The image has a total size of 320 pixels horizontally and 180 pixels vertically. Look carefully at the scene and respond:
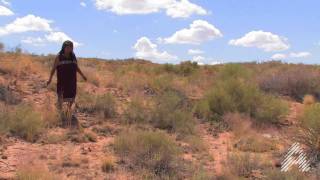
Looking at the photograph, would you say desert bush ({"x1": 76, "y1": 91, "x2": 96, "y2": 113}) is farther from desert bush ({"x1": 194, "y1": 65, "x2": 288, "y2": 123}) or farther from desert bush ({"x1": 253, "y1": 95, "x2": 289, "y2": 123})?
desert bush ({"x1": 253, "y1": 95, "x2": 289, "y2": 123})

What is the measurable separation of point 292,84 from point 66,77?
42.9ft

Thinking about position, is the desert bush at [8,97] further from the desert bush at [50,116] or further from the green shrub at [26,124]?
the green shrub at [26,124]

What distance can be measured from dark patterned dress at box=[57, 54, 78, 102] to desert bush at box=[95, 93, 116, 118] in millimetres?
1232

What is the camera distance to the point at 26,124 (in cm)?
1243

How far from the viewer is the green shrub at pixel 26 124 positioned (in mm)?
12305

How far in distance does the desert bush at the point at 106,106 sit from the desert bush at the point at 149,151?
3780 millimetres

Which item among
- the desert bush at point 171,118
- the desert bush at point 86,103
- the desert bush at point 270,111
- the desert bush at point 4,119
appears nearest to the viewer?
the desert bush at point 4,119

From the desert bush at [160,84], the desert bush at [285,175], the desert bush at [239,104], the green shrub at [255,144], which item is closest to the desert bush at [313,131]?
the green shrub at [255,144]

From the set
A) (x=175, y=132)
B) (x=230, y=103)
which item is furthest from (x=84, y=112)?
(x=230, y=103)

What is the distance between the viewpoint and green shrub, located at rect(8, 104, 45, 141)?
1230cm

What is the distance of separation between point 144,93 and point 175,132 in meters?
6.23

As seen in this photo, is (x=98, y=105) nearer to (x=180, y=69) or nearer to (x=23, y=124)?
(x=23, y=124)

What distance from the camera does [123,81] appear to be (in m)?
21.6

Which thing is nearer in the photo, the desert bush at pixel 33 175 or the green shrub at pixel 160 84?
the desert bush at pixel 33 175
